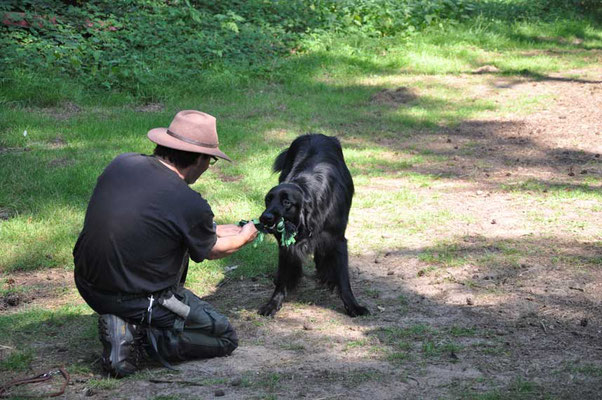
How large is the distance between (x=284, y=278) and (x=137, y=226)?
62.7 inches

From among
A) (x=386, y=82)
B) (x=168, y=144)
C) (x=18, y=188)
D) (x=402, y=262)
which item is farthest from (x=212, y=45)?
(x=168, y=144)

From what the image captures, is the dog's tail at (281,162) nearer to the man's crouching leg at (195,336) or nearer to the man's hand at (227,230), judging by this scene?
the man's hand at (227,230)

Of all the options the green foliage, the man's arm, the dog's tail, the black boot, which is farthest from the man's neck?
the green foliage

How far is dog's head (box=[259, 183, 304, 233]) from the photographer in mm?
4815

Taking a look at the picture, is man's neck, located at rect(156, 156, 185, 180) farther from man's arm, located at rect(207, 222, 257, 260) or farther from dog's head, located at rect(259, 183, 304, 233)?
dog's head, located at rect(259, 183, 304, 233)

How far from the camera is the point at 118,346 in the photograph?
4168 millimetres

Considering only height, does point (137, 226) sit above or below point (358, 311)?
above

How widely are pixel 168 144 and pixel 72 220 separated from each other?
2.94 metres

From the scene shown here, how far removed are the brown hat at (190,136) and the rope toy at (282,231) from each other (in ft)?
2.25

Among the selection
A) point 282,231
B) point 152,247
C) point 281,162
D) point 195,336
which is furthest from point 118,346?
point 281,162

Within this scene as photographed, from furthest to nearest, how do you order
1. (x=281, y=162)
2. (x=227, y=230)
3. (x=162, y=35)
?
(x=162, y=35) → (x=281, y=162) → (x=227, y=230)

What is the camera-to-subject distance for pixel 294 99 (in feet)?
36.2

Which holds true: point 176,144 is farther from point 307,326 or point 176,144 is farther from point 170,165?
point 307,326

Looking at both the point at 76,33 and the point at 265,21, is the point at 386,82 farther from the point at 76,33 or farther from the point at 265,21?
the point at 76,33
